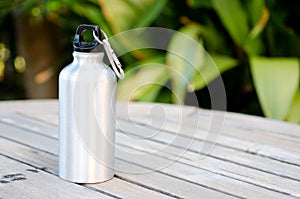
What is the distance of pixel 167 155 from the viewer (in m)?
1.17

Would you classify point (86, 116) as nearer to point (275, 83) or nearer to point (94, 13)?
point (275, 83)

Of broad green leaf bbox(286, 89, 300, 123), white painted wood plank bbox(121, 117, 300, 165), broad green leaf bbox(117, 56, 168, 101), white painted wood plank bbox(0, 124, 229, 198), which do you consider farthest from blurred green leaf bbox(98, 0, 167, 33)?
white painted wood plank bbox(0, 124, 229, 198)

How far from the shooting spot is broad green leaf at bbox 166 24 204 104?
→ 1.83 metres

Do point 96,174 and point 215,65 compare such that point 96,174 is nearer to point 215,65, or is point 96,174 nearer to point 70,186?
point 70,186

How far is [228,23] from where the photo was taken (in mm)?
2070

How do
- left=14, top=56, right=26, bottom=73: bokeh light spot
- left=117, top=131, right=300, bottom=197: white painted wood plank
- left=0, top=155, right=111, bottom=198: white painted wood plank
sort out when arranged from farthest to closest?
left=14, top=56, right=26, bottom=73: bokeh light spot
left=117, top=131, right=300, bottom=197: white painted wood plank
left=0, top=155, right=111, bottom=198: white painted wood plank

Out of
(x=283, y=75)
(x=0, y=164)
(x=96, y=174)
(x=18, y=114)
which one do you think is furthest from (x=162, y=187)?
(x=283, y=75)

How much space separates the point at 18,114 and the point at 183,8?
104 cm

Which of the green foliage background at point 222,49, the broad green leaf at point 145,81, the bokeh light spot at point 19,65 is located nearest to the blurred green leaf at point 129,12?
the green foliage background at point 222,49

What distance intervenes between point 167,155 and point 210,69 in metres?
0.84

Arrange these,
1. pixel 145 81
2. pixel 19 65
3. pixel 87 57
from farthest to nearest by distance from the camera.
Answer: pixel 19 65 < pixel 145 81 < pixel 87 57

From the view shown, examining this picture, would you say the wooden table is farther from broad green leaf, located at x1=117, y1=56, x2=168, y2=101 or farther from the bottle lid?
broad green leaf, located at x1=117, y1=56, x2=168, y2=101

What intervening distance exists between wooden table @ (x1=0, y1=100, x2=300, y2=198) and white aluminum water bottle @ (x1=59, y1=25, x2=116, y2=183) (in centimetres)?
4

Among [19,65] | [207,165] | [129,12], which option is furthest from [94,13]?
[19,65]
